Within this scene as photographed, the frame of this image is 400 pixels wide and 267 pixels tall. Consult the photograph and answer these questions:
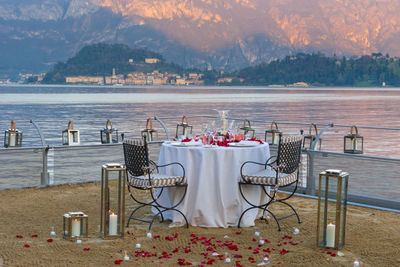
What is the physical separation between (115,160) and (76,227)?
361cm

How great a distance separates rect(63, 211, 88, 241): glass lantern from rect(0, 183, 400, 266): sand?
0.08 m

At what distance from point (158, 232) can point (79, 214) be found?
873mm

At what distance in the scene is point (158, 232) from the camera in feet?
20.5

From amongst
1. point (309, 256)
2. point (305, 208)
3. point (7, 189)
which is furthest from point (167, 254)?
point (7, 189)

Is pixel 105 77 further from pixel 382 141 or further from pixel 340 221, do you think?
pixel 340 221

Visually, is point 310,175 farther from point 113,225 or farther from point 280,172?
point 113,225

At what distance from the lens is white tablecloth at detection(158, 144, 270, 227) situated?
20.7ft

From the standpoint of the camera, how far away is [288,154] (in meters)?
6.39

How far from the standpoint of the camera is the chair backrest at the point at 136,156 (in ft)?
20.6

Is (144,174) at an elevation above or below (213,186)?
above

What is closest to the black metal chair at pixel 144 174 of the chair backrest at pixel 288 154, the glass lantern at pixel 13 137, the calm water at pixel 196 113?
the chair backrest at pixel 288 154

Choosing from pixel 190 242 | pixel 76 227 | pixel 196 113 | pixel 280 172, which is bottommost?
pixel 190 242

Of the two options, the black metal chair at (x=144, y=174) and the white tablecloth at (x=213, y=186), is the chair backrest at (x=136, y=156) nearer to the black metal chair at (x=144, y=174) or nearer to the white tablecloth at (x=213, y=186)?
the black metal chair at (x=144, y=174)

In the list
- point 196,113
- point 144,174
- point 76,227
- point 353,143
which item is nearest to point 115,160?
point 144,174
